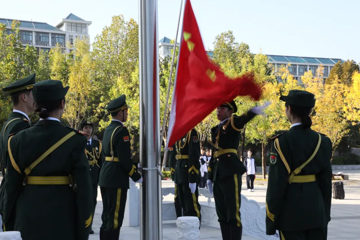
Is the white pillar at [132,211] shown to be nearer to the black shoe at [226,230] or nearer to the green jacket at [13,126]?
the black shoe at [226,230]

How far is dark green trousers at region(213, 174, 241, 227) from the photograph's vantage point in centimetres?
593

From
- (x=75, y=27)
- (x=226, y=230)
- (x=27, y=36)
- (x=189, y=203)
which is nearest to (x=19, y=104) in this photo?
(x=226, y=230)

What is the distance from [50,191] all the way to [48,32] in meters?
89.9

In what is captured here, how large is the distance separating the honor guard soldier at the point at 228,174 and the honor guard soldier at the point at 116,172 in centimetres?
119

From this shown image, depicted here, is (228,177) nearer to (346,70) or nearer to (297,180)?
(297,180)

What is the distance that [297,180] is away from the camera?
4395 mm

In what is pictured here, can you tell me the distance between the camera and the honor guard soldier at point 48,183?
3504 mm

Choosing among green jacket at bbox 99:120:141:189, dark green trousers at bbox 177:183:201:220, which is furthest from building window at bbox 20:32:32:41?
green jacket at bbox 99:120:141:189

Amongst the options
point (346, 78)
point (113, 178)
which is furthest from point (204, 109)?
point (346, 78)

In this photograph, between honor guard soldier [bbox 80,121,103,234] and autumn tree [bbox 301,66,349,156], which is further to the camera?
autumn tree [bbox 301,66,349,156]

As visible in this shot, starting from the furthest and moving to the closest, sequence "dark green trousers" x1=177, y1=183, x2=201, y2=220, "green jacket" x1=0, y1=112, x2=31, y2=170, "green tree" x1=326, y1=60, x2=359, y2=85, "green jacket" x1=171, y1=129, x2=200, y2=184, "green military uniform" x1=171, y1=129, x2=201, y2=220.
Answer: "green tree" x1=326, y1=60, x2=359, y2=85 → "dark green trousers" x1=177, y1=183, x2=201, y2=220 → "green military uniform" x1=171, y1=129, x2=201, y2=220 → "green jacket" x1=171, y1=129, x2=200, y2=184 → "green jacket" x1=0, y1=112, x2=31, y2=170

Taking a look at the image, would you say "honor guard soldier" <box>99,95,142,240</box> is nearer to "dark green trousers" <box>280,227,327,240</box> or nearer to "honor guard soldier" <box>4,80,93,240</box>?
"dark green trousers" <box>280,227,327,240</box>

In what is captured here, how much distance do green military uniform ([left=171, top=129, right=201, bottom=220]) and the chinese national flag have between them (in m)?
3.60

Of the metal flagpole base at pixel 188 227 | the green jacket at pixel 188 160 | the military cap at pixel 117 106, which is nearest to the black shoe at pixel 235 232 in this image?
the green jacket at pixel 188 160
